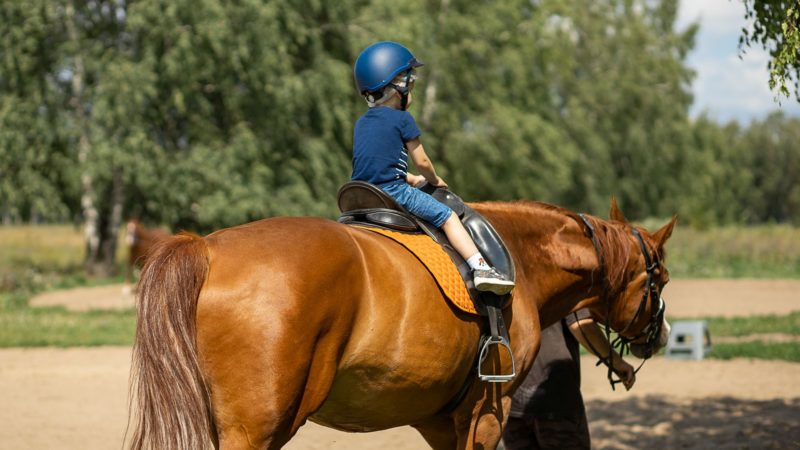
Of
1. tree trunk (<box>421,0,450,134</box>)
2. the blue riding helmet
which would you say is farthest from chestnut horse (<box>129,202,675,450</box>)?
tree trunk (<box>421,0,450,134</box>)

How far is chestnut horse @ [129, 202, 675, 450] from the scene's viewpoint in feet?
11.2

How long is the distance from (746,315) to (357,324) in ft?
47.1

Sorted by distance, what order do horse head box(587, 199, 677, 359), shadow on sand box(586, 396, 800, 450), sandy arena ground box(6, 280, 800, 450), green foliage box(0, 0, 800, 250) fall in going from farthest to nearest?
green foliage box(0, 0, 800, 250), sandy arena ground box(6, 280, 800, 450), shadow on sand box(586, 396, 800, 450), horse head box(587, 199, 677, 359)

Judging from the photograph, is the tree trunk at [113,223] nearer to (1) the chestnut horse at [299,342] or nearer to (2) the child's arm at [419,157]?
(2) the child's arm at [419,157]

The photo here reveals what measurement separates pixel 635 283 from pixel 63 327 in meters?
12.0

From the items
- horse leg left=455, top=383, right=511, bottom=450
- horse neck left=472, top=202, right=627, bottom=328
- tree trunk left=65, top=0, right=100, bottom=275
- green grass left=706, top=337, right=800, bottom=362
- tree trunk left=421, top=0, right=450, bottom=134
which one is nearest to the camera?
horse leg left=455, top=383, right=511, bottom=450

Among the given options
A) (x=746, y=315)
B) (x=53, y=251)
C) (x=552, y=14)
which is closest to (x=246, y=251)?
(x=746, y=315)

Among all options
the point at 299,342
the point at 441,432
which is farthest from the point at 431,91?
the point at 299,342

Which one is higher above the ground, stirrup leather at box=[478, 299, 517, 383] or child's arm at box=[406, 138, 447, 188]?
child's arm at box=[406, 138, 447, 188]

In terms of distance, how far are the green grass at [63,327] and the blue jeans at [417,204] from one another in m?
10.2

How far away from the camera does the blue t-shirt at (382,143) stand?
4.21 m

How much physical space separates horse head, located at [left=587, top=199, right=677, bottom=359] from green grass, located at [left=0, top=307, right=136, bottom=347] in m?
9.67

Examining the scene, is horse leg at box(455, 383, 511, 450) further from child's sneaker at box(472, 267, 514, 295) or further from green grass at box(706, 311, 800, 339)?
green grass at box(706, 311, 800, 339)

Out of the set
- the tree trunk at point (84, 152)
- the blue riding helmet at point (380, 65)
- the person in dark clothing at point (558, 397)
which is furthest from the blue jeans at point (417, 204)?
the tree trunk at point (84, 152)
